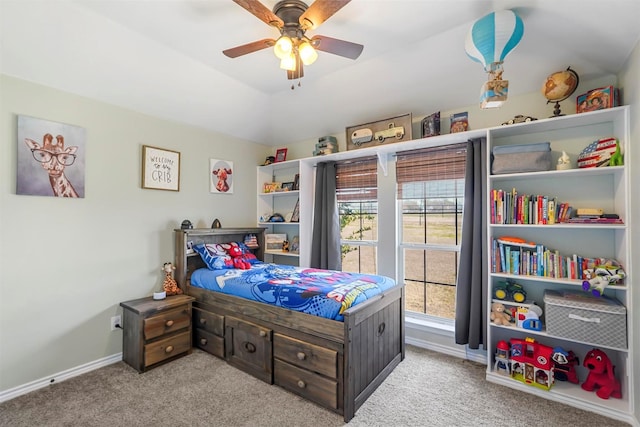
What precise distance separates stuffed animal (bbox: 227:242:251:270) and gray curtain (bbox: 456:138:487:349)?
2.16 metres

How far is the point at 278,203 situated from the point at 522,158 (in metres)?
2.94

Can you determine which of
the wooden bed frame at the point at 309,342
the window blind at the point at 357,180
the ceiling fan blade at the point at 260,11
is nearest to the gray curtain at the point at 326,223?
the window blind at the point at 357,180

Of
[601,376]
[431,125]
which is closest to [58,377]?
[431,125]

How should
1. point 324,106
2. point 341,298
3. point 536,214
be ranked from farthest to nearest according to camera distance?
1. point 324,106
2. point 536,214
3. point 341,298

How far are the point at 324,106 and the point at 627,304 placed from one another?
303 cm

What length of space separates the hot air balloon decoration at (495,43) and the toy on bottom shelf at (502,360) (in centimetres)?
190

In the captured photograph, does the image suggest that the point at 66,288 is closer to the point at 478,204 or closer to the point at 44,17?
the point at 44,17

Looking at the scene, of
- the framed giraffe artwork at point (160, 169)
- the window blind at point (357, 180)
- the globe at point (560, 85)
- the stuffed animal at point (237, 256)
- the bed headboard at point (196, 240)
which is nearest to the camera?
the globe at point (560, 85)

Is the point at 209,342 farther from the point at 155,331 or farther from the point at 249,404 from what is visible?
the point at 249,404

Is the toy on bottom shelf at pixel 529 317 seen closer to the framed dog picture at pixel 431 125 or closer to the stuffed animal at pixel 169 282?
the framed dog picture at pixel 431 125

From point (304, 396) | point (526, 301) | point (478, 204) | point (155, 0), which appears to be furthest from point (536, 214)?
point (155, 0)

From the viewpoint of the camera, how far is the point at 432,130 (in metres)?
2.75

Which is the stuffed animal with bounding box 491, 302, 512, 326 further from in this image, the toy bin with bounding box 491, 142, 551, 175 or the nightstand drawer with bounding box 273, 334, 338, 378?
the nightstand drawer with bounding box 273, 334, 338, 378

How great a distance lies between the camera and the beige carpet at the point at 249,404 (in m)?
1.88
